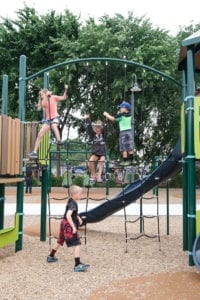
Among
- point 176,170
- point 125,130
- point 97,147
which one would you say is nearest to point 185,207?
point 176,170

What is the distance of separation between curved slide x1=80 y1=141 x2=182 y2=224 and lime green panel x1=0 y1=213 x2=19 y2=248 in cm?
230

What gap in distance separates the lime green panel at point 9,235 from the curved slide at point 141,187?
2297 millimetres

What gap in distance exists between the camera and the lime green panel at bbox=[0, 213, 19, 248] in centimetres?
706

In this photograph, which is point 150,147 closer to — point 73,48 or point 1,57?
point 73,48

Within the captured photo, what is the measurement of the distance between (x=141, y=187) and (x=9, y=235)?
288 cm

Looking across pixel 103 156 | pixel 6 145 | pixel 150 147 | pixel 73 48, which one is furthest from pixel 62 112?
pixel 6 145

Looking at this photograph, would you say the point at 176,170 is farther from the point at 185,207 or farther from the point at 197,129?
the point at 197,129

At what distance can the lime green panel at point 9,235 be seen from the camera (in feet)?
23.2

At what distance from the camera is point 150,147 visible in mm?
27188

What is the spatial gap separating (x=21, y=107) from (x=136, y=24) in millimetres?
20464

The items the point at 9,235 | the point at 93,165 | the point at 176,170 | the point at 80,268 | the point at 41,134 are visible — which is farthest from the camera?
the point at 93,165

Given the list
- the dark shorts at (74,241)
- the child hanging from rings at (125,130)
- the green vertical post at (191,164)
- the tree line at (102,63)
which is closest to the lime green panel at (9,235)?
the dark shorts at (74,241)

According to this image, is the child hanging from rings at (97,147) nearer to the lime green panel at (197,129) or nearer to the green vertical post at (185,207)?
the green vertical post at (185,207)

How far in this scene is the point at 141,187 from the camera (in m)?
8.77
